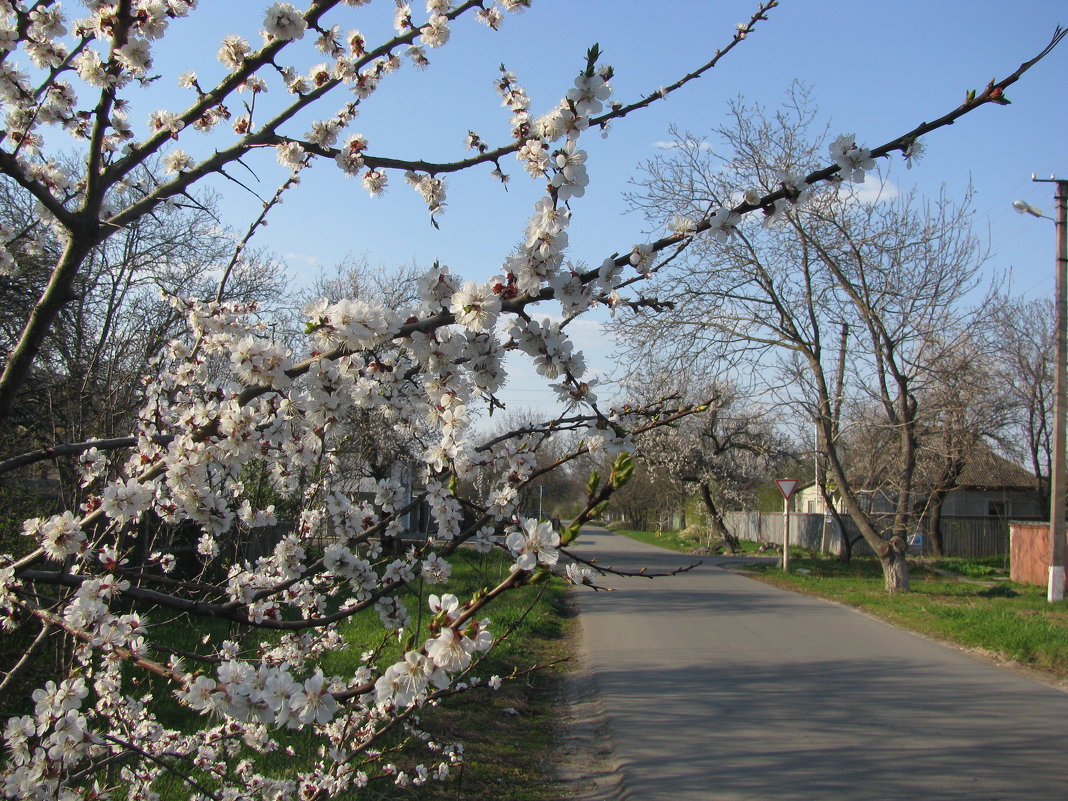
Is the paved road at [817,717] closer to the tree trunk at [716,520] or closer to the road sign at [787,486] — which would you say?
the road sign at [787,486]

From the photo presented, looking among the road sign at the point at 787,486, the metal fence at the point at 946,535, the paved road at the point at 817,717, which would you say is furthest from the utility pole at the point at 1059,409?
the metal fence at the point at 946,535

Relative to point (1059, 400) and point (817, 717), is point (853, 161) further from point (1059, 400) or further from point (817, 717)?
point (1059, 400)

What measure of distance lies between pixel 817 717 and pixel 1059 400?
1142 centimetres

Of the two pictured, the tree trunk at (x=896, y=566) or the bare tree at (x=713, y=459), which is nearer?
the tree trunk at (x=896, y=566)

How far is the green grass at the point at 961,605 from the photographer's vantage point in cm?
979

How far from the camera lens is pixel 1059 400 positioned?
15109 mm

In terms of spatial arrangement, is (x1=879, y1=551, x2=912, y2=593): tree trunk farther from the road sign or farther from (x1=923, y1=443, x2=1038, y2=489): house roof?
(x1=923, y1=443, x2=1038, y2=489): house roof

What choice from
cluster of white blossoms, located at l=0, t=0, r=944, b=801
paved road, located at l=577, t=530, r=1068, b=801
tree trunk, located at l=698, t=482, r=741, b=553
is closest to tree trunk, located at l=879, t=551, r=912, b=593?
paved road, located at l=577, t=530, r=1068, b=801

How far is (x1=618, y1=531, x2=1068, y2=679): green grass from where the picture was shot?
385 inches

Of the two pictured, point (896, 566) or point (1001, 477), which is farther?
→ point (1001, 477)

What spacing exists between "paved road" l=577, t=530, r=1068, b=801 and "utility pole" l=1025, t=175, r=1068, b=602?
5043mm

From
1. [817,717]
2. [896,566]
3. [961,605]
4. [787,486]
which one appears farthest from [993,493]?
[817,717]

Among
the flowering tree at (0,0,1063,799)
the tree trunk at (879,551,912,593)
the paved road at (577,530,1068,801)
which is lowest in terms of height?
the paved road at (577,530,1068,801)

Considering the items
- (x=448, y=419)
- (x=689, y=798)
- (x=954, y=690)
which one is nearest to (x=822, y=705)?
(x=954, y=690)
